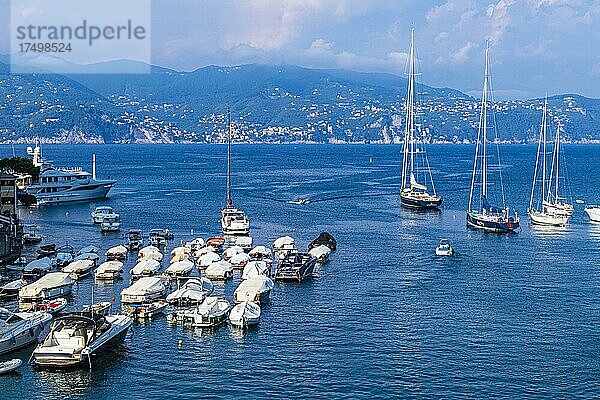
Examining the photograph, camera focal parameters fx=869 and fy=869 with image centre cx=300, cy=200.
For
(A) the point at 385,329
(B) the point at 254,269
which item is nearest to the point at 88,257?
(B) the point at 254,269

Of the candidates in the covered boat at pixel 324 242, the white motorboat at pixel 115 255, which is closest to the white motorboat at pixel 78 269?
the white motorboat at pixel 115 255

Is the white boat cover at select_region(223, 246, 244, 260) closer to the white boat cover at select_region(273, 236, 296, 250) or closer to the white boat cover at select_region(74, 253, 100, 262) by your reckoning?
the white boat cover at select_region(273, 236, 296, 250)

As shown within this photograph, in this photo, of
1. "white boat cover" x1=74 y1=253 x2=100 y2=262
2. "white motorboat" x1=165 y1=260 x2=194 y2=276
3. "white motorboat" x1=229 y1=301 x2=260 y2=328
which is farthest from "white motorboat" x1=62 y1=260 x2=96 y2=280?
"white motorboat" x1=229 y1=301 x2=260 y2=328

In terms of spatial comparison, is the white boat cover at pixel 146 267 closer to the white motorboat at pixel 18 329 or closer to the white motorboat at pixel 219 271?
the white motorboat at pixel 219 271

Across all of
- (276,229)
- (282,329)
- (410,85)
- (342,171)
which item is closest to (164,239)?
(276,229)

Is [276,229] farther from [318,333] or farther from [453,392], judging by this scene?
[453,392]

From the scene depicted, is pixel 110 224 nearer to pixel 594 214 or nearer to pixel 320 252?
pixel 320 252
